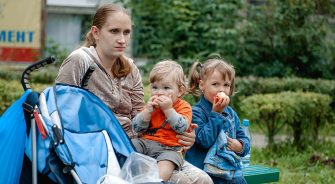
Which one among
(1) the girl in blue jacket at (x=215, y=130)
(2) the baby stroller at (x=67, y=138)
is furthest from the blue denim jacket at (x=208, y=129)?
(2) the baby stroller at (x=67, y=138)

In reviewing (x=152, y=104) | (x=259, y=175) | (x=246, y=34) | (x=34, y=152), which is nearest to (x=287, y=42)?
(x=246, y=34)

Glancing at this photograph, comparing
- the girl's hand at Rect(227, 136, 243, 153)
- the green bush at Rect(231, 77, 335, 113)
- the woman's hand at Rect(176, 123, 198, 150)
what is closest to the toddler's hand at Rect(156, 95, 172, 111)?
the woman's hand at Rect(176, 123, 198, 150)

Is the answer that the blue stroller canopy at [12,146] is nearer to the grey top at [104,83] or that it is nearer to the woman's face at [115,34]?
the grey top at [104,83]

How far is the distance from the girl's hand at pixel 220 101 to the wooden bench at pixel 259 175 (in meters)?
0.97

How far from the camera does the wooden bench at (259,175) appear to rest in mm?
5852

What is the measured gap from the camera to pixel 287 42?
44.1 feet

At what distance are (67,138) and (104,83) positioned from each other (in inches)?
30.4

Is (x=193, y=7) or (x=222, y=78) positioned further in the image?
(x=193, y=7)

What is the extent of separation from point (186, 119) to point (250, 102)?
459cm

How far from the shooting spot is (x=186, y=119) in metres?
4.83

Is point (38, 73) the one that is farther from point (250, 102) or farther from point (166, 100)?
point (166, 100)

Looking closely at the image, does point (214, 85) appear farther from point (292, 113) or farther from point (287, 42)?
point (287, 42)

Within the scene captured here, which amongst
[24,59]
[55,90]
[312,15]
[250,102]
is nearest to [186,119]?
[55,90]

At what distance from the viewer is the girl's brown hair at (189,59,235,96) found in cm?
511
